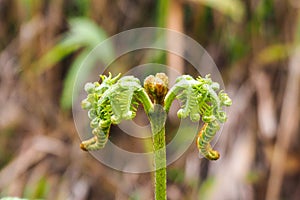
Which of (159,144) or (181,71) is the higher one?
(181,71)

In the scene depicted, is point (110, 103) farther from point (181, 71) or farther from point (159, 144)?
point (181, 71)

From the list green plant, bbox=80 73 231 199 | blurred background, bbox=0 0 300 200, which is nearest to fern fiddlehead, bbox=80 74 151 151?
green plant, bbox=80 73 231 199

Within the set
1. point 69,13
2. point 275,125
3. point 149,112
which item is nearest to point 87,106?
point 149,112

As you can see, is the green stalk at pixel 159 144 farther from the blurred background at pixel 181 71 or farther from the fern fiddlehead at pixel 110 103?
the blurred background at pixel 181 71

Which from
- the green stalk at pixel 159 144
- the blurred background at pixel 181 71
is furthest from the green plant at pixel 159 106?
the blurred background at pixel 181 71

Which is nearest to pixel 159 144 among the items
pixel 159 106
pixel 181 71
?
pixel 159 106

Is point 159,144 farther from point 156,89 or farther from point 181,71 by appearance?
point 181,71

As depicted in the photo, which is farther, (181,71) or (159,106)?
(181,71)
